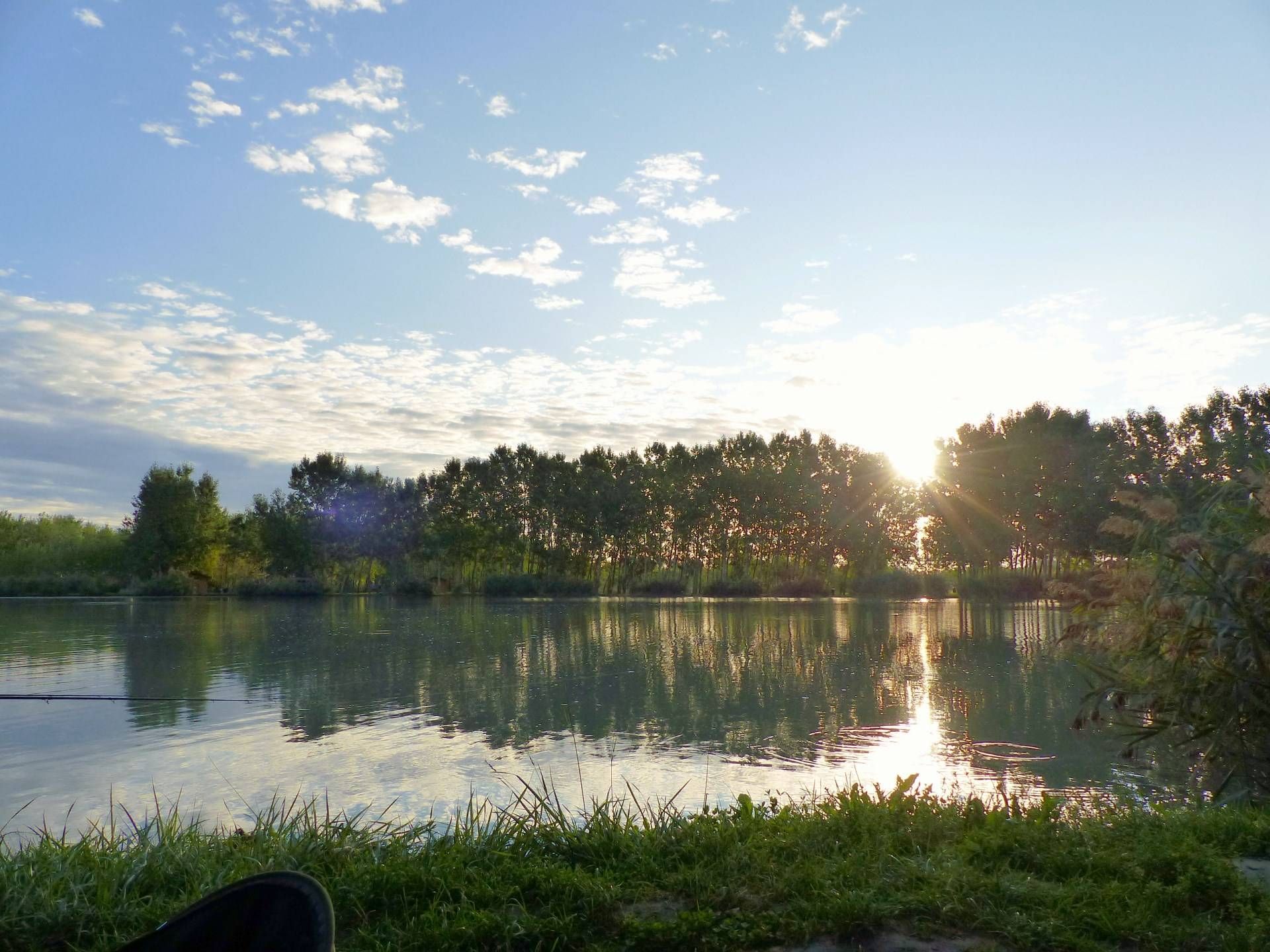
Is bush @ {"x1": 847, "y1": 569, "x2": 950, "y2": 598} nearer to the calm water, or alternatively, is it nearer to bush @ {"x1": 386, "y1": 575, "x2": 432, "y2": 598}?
the calm water

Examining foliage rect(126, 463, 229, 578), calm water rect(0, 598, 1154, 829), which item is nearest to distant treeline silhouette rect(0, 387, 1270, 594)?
foliage rect(126, 463, 229, 578)

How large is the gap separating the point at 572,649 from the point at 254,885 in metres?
16.8

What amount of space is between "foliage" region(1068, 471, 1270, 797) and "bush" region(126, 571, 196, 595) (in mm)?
53304

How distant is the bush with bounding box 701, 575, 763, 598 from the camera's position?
161ft

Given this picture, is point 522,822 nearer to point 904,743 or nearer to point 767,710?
point 904,743

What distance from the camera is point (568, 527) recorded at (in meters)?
54.7

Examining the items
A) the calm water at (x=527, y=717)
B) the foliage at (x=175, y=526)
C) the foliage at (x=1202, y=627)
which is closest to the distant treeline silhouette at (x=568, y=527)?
the foliage at (x=175, y=526)

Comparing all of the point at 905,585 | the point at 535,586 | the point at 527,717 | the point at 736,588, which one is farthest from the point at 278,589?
the point at 527,717

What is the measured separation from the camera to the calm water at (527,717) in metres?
7.33

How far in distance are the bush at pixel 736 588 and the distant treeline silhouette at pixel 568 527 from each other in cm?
22

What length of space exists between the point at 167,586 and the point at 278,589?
6107 millimetres

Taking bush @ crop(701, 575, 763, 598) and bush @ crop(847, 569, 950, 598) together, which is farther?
bush @ crop(701, 575, 763, 598)

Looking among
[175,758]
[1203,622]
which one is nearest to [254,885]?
[1203,622]

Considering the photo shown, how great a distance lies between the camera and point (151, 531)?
179 feet
